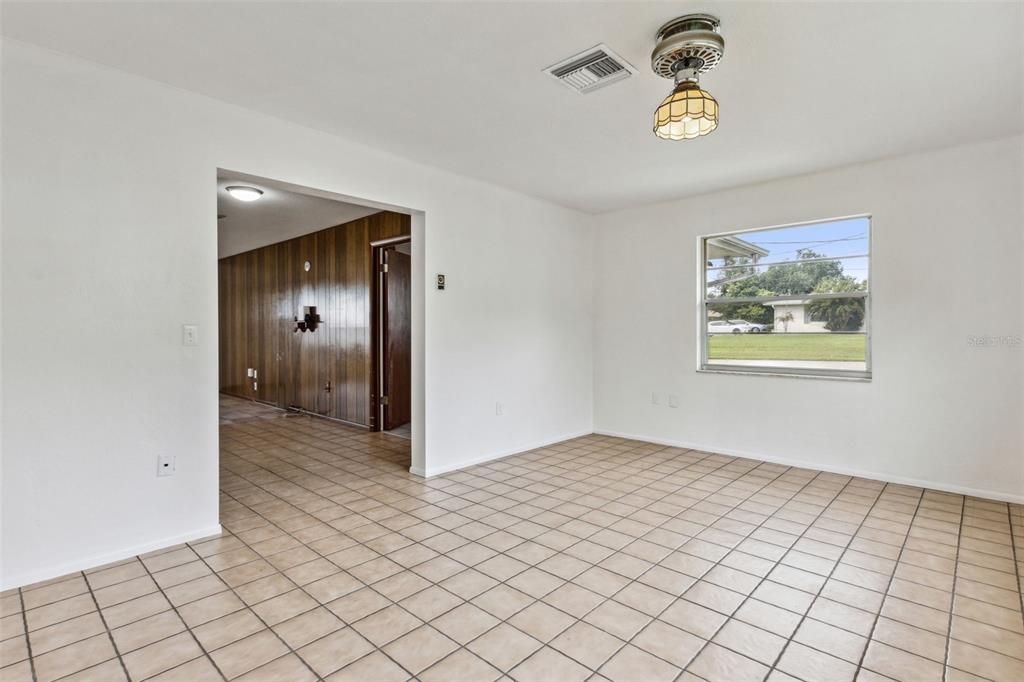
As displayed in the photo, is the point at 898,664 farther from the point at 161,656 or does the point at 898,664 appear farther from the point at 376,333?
the point at 376,333

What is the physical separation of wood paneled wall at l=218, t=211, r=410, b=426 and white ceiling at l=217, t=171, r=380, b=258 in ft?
0.61

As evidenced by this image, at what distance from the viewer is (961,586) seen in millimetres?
2312

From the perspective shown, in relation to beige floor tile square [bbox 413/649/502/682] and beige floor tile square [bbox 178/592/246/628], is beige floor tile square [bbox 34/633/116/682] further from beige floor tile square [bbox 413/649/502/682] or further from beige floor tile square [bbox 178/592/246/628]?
beige floor tile square [bbox 413/649/502/682]

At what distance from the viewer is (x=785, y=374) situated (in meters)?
4.41

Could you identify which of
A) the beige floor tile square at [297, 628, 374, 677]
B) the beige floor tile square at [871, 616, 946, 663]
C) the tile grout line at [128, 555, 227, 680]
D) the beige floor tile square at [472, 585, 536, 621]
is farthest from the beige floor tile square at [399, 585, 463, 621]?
the beige floor tile square at [871, 616, 946, 663]

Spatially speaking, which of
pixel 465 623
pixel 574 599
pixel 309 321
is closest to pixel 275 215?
pixel 309 321

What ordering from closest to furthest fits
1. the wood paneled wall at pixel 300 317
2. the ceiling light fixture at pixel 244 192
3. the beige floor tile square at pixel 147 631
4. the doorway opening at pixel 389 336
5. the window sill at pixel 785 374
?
the beige floor tile square at pixel 147 631
the window sill at pixel 785 374
the ceiling light fixture at pixel 244 192
the doorway opening at pixel 389 336
the wood paneled wall at pixel 300 317

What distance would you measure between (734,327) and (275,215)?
522cm

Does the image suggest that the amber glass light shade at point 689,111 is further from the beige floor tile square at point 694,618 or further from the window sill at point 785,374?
the window sill at point 785,374

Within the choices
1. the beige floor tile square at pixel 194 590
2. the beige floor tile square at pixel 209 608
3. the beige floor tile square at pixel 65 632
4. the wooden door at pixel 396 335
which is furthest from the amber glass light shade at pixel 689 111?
the wooden door at pixel 396 335

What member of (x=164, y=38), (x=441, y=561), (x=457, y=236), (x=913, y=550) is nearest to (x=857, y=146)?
(x=913, y=550)

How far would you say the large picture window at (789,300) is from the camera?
4.11m

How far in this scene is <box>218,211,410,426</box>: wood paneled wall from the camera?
596 cm

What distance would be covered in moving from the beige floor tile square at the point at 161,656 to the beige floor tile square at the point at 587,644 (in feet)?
4.44
